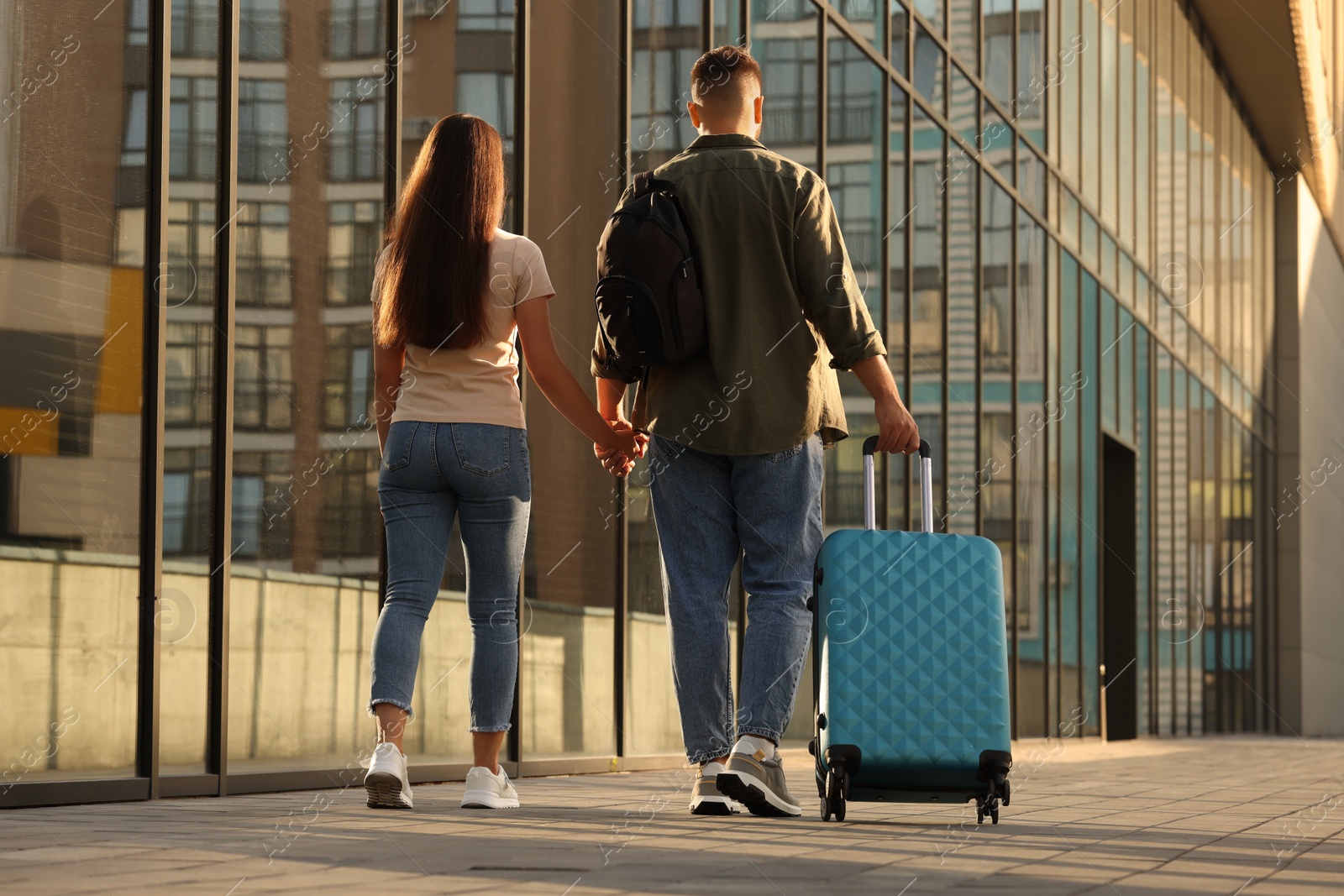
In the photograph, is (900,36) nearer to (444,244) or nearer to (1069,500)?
(1069,500)

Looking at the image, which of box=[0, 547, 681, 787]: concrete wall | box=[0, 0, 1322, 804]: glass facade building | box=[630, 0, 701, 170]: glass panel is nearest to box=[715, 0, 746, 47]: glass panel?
box=[0, 0, 1322, 804]: glass facade building

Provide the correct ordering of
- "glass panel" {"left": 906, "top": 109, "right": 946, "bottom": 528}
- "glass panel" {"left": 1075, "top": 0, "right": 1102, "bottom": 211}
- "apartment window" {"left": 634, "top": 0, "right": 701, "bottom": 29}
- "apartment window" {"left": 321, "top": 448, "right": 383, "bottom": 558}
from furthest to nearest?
"glass panel" {"left": 1075, "top": 0, "right": 1102, "bottom": 211}
"glass panel" {"left": 906, "top": 109, "right": 946, "bottom": 528}
"apartment window" {"left": 634, "top": 0, "right": 701, "bottom": 29}
"apartment window" {"left": 321, "top": 448, "right": 383, "bottom": 558}

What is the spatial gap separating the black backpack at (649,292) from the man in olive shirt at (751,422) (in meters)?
0.08

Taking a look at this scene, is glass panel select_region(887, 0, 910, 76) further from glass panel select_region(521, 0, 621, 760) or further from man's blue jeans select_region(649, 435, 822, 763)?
man's blue jeans select_region(649, 435, 822, 763)

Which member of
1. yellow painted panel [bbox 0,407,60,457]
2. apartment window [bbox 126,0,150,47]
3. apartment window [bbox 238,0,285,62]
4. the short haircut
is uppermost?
apartment window [bbox 238,0,285,62]

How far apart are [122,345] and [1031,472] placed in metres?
12.3

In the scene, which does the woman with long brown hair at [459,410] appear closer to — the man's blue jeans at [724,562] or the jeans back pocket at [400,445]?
the jeans back pocket at [400,445]

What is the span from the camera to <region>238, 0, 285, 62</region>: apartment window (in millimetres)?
6020

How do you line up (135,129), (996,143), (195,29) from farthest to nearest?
(996,143) < (195,29) < (135,129)

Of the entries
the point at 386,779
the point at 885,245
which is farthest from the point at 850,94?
the point at 386,779

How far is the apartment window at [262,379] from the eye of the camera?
5.90 m

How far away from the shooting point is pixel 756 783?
428 centimetres

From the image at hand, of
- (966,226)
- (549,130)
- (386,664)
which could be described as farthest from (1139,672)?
(386,664)

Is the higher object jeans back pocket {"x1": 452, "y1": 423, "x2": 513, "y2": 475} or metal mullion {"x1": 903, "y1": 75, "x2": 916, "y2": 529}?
metal mullion {"x1": 903, "y1": 75, "x2": 916, "y2": 529}
